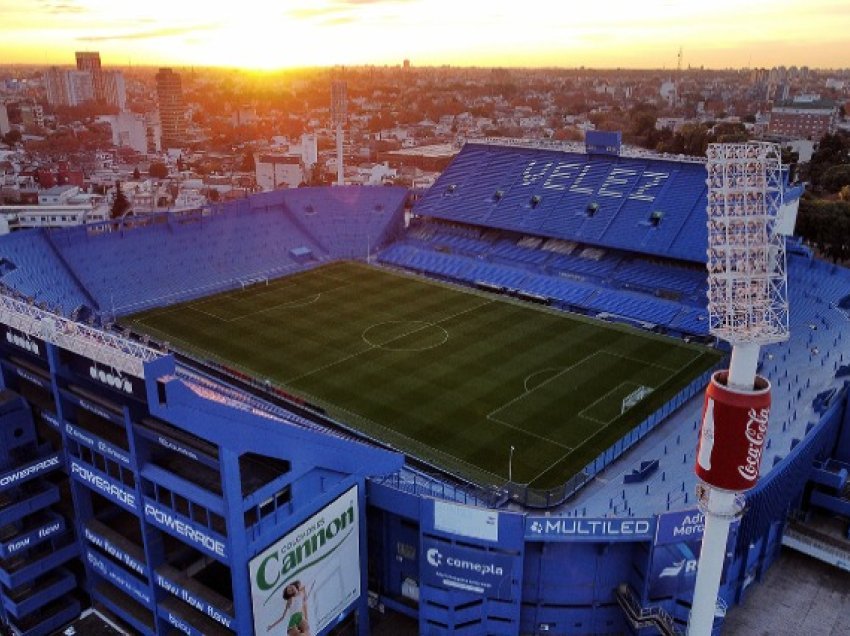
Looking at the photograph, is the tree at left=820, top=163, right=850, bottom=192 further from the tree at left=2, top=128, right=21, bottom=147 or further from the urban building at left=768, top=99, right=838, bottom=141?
the tree at left=2, top=128, right=21, bottom=147

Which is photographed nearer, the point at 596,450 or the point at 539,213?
the point at 596,450

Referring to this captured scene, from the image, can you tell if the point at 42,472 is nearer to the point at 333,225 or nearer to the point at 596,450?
the point at 596,450

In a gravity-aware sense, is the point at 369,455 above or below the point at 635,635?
above

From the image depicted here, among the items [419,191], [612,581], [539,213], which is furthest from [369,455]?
[419,191]

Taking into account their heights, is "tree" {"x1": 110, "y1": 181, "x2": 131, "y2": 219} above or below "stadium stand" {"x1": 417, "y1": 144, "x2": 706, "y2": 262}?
below

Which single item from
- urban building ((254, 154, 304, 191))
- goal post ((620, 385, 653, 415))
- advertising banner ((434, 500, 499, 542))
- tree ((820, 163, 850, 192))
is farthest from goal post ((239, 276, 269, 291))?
tree ((820, 163, 850, 192))

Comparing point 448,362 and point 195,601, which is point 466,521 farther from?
point 448,362

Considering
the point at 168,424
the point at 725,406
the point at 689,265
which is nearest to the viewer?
the point at 725,406
